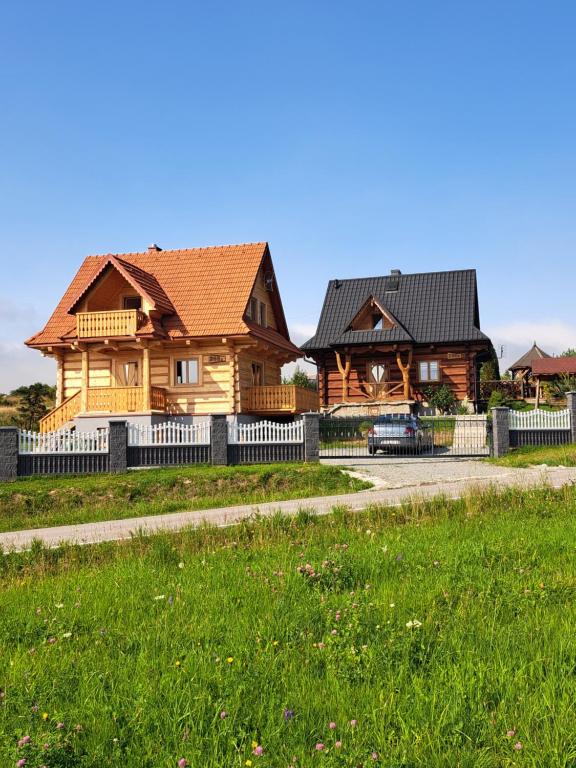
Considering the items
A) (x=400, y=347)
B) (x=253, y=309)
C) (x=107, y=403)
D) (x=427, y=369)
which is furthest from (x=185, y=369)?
(x=427, y=369)

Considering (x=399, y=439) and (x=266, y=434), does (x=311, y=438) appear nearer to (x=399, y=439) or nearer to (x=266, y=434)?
(x=266, y=434)

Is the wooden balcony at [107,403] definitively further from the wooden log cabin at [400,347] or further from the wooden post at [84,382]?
the wooden log cabin at [400,347]

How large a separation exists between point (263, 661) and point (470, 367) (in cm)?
3450

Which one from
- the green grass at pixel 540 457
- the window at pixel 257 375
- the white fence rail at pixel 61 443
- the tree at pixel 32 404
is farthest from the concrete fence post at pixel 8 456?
the tree at pixel 32 404

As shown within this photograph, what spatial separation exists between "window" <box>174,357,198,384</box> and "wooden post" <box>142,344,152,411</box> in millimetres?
1896

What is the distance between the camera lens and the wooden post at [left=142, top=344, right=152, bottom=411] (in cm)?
2645

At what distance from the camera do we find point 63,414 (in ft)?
90.7

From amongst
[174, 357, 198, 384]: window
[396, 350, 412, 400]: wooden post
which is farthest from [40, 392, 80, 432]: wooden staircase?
[396, 350, 412, 400]: wooden post

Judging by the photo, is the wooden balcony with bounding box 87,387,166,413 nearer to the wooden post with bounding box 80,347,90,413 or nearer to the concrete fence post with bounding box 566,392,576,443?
the wooden post with bounding box 80,347,90,413

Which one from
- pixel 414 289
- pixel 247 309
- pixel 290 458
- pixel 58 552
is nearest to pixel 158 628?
pixel 58 552

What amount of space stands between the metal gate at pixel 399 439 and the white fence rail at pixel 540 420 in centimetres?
117

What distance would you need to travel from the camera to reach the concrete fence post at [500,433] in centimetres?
2159

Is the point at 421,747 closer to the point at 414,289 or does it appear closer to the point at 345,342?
the point at 345,342

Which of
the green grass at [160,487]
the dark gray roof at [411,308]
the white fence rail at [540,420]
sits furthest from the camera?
the dark gray roof at [411,308]
